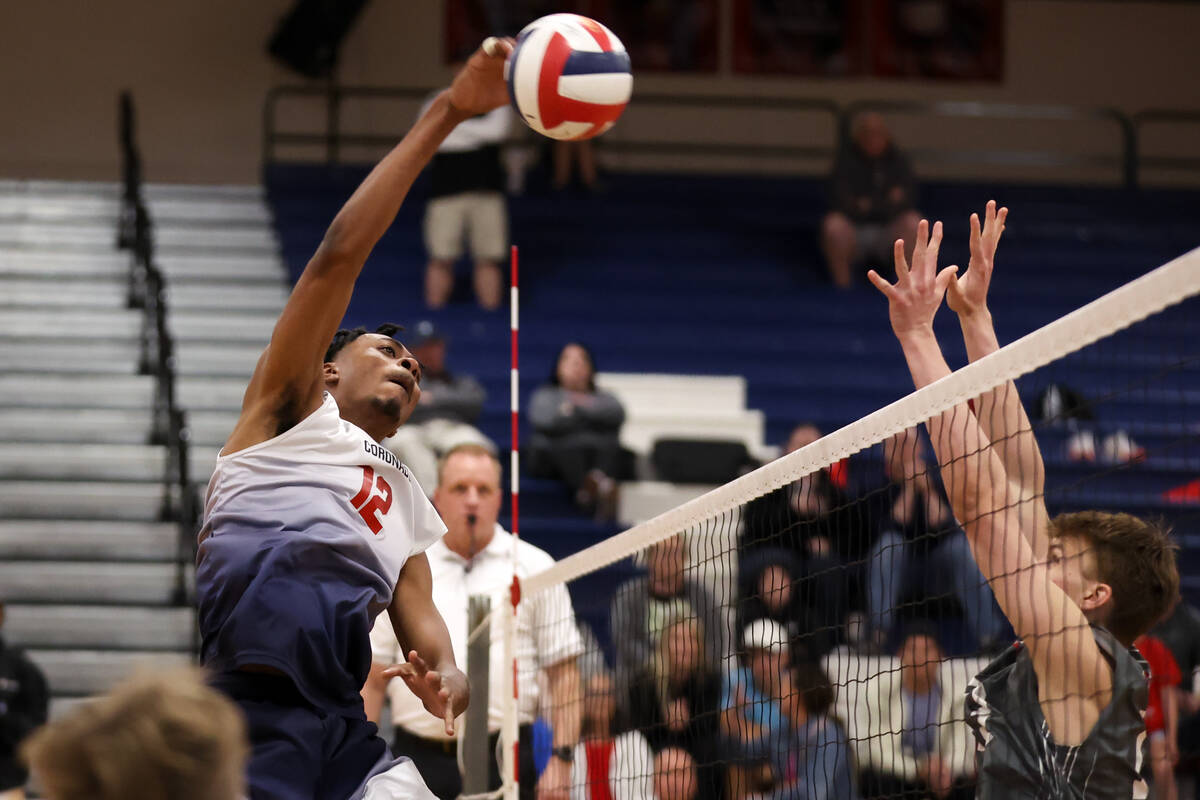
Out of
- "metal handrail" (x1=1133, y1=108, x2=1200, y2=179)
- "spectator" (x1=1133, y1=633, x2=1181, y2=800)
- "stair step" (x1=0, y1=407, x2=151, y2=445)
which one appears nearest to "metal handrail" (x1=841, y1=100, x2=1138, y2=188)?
"metal handrail" (x1=1133, y1=108, x2=1200, y2=179)

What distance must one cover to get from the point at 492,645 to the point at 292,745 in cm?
251

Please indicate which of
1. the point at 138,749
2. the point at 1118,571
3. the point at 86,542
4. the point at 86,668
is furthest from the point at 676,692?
the point at 86,542

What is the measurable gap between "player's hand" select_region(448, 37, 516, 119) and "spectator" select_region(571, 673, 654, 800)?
2.29 m

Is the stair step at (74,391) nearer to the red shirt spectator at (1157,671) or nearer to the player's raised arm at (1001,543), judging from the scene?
the red shirt spectator at (1157,671)

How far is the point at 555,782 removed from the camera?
18.3 ft

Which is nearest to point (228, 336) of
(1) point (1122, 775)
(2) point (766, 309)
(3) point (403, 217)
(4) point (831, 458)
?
(3) point (403, 217)

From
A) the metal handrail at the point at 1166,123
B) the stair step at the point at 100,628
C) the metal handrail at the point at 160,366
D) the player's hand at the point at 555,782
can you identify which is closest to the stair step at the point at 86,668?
the stair step at the point at 100,628

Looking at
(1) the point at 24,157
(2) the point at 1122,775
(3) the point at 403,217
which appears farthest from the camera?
(1) the point at 24,157

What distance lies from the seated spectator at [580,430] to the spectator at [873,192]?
12.2 feet

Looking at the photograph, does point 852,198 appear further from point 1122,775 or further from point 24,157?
point 1122,775

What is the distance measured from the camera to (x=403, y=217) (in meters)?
14.0

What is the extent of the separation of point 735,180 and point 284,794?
41.2 feet

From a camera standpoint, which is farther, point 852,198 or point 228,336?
point 852,198

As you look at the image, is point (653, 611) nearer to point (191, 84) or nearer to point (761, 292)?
point (761, 292)
